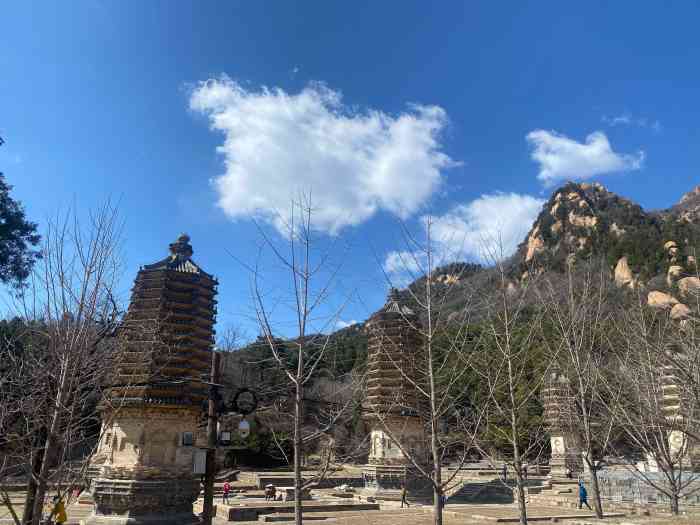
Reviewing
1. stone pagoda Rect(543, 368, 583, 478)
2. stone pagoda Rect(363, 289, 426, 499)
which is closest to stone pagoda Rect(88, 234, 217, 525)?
stone pagoda Rect(363, 289, 426, 499)

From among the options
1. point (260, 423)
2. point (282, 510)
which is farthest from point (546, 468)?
point (282, 510)

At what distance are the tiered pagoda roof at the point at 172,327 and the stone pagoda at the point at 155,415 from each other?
1.8 inches

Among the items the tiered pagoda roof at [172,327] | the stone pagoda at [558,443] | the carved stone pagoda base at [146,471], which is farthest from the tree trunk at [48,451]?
the stone pagoda at [558,443]

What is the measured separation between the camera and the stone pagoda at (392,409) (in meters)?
31.8

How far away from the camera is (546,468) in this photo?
4434 cm

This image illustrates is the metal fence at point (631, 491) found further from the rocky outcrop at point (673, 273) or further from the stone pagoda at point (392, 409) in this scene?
the rocky outcrop at point (673, 273)

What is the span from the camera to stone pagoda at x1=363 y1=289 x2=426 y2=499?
31.8 m

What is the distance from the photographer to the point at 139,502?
21.9m

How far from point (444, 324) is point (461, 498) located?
2505 cm

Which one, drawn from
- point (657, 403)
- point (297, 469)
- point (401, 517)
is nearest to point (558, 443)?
Result: point (401, 517)

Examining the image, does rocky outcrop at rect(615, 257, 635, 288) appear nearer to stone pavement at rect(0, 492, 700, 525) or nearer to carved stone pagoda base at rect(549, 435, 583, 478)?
carved stone pagoda base at rect(549, 435, 583, 478)

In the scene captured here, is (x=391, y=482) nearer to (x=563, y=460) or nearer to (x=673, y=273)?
(x=563, y=460)

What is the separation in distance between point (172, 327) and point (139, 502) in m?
7.87

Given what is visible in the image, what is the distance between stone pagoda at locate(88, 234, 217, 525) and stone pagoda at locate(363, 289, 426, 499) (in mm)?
10793
